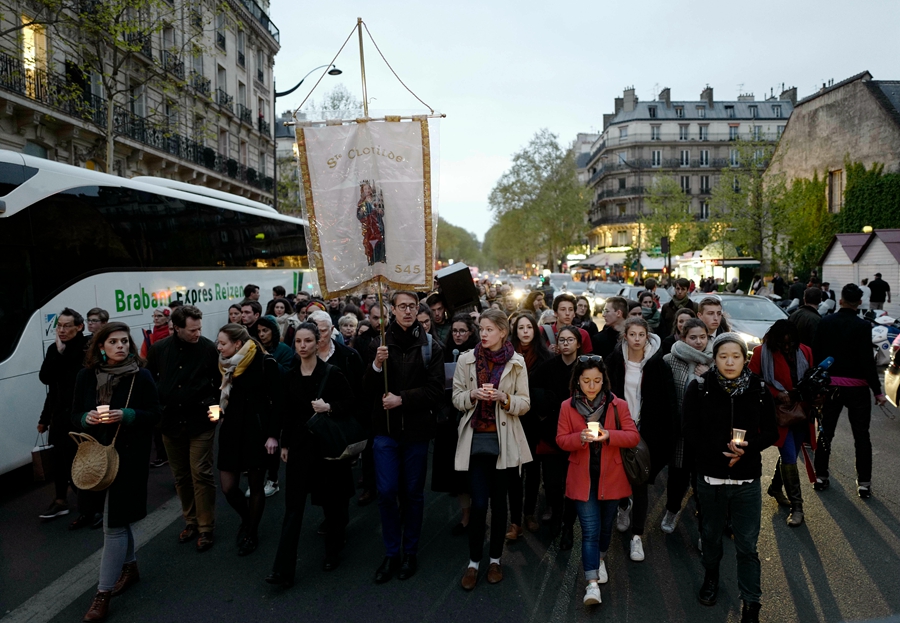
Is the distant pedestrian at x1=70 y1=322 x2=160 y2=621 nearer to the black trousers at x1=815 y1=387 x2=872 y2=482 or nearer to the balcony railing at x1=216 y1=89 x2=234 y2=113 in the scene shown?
the black trousers at x1=815 y1=387 x2=872 y2=482

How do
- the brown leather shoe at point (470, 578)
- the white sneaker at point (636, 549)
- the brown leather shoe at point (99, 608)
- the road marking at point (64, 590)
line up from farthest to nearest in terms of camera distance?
the white sneaker at point (636, 549) → the brown leather shoe at point (470, 578) → the road marking at point (64, 590) → the brown leather shoe at point (99, 608)

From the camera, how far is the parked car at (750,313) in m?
11.0

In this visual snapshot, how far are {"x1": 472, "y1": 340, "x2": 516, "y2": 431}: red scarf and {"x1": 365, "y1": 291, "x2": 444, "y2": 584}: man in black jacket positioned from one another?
0.98 feet

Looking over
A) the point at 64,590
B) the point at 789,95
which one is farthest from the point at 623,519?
the point at 789,95

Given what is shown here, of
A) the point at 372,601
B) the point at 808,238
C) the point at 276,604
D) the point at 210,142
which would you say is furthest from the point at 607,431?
the point at 808,238

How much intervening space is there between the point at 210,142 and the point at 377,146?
87.7ft

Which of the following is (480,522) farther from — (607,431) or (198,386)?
(198,386)

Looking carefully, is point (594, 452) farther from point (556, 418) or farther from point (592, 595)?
point (592, 595)

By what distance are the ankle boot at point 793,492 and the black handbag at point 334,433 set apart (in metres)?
3.48

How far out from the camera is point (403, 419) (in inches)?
166

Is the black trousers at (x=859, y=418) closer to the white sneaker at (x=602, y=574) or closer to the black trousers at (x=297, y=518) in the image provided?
the white sneaker at (x=602, y=574)

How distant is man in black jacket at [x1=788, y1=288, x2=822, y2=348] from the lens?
236 inches

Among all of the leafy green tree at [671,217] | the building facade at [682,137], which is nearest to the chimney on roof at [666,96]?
the building facade at [682,137]

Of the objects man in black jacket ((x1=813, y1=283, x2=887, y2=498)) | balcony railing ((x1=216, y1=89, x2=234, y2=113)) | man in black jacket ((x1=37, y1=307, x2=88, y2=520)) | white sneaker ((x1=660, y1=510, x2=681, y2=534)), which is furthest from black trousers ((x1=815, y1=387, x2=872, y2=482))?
balcony railing ((x1=216, y1=89, x2=234, y2=113))
